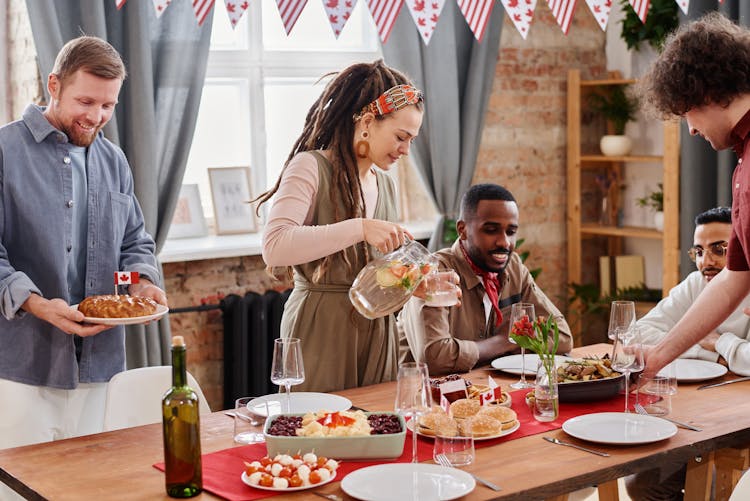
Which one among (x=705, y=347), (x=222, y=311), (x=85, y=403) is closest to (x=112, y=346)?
(x=85, y=403)

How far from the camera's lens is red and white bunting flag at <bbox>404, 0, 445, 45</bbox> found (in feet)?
13.8

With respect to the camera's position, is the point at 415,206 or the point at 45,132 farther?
the point at 415,206

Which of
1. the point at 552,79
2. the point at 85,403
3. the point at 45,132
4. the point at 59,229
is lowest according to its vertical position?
the point at 85,403

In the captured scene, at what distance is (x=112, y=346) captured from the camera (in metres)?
2.81

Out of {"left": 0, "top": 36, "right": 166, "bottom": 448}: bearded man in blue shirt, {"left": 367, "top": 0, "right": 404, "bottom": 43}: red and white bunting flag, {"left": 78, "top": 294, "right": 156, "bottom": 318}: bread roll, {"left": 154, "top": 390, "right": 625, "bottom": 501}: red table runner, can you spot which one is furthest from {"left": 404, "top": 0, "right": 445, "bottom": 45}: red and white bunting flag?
{"left": 154, "top": 390, "right": 625, "bottom": 501}: red table runner

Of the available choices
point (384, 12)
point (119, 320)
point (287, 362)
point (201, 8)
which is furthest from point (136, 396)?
point (384, 12)

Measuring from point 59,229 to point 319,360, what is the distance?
31.6 inches

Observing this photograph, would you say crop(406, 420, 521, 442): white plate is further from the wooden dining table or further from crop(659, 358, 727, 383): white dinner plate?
crop(659, 358, 727, 383): white dinner plate

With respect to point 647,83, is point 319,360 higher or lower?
lower

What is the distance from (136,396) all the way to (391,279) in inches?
34.1

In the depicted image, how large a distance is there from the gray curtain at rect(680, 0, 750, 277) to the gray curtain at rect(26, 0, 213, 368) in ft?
7.39

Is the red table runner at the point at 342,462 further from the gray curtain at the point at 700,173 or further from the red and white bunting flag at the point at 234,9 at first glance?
the gray curtain at the point at 700,173

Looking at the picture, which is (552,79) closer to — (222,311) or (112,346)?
(222,311)

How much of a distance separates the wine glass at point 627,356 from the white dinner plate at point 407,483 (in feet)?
2.12
